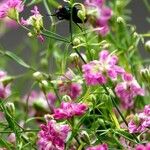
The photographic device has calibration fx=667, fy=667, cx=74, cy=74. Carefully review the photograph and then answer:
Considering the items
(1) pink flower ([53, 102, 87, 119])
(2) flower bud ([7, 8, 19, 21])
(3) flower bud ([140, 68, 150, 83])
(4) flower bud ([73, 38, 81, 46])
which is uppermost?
(2) flower bud ([7, 8, 19, 21])

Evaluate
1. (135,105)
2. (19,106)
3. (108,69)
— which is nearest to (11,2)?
(108,69)

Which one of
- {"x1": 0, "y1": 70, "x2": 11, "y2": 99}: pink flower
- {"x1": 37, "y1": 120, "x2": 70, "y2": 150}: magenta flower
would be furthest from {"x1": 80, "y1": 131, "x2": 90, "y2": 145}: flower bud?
{"x1": 0, "y1": 70, "x2": 11, "y2": 99}: pink flower

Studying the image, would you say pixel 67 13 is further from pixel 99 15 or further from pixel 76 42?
pixel 99 15

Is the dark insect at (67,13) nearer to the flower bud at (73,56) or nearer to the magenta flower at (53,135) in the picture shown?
the flower bud at (73,56)

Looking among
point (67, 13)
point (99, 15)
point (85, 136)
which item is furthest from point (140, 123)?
point (99, 15)

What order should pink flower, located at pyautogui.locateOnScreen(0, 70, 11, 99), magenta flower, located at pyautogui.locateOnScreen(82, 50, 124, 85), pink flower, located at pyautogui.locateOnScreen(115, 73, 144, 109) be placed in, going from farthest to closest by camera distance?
pink flower, located at pyautogui.locateOnScreen(0, 70, 11, 99)
pink flower, located at pyautogui.locateOnScreen(115, 73, 144, 109)
magenta flower, located at pyautogui.locateOnScreen(82, 50, 124, 85)

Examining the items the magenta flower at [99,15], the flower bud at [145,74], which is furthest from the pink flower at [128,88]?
the magenta flower at [99,15]

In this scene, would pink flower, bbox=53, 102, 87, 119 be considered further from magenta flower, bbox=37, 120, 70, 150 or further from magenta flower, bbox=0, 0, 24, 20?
magenta flower, bbox=0, 0, 24, 20
